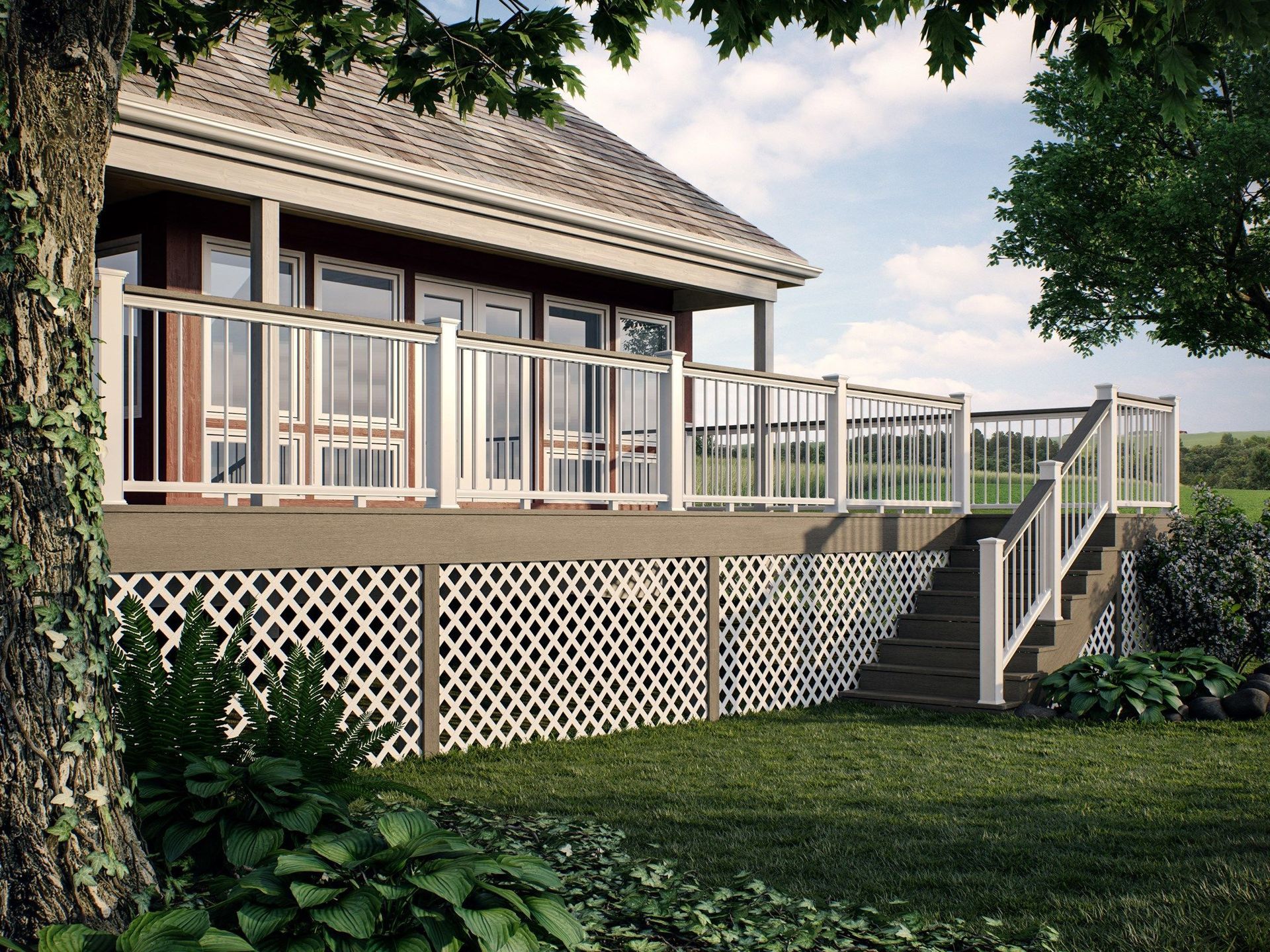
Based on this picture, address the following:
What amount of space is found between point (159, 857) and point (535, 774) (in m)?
3.20

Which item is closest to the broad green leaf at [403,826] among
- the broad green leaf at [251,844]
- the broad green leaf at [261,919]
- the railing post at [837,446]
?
the broad green leaf at [261,919]

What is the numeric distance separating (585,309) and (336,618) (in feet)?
22.1

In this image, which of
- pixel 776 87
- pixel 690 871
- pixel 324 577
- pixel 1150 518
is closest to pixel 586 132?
pixel 776 87

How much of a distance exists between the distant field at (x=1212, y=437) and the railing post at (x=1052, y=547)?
4444 centimetres

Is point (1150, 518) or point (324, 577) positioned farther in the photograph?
point (1150, 518)

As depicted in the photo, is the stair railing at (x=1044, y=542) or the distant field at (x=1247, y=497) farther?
the distant field at (x=1247, y=497)

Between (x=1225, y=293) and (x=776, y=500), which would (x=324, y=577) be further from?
(x=1225, y=293)

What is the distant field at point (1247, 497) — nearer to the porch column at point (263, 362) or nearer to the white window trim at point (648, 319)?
the white window trim at point (648, 319)

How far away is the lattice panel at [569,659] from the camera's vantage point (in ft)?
25.8

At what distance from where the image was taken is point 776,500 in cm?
1002

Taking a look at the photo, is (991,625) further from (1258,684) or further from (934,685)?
(1258,684)

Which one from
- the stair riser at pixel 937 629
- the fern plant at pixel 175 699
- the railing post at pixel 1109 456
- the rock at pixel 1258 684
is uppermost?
the railing post at pixel 1109 456

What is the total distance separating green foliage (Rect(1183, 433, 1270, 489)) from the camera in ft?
142

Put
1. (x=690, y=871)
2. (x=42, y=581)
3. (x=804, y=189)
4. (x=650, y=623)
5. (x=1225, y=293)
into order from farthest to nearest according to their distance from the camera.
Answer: (x=1225, y=293) < (x=804, y=189) < (x=650, y=623) < (x=690, y=871) < (x=42, y=581)
